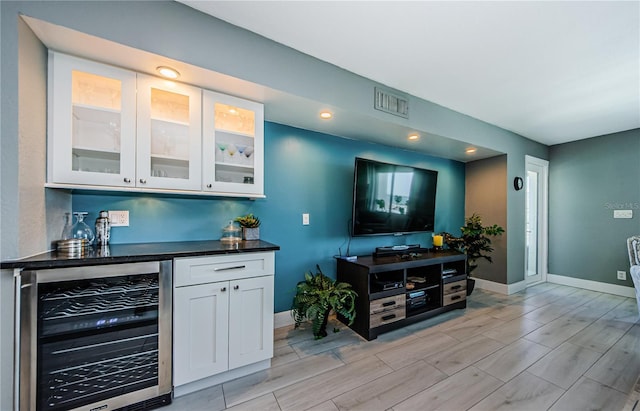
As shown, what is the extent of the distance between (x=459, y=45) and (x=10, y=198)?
287cm

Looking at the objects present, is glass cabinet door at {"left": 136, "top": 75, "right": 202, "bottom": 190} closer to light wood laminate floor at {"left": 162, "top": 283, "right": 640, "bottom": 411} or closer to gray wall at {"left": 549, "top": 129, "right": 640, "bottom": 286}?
light wood laminate floor at {"left": 162, "top": 283, "right": 640, "bottom": 411}

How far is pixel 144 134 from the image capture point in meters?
1.60

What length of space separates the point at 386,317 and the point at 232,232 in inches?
67.2

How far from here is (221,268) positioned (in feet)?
5.38

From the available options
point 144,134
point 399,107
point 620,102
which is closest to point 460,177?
point 620,102

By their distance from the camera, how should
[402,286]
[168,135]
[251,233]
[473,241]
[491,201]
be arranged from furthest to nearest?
[491,201], [473,241], [402,286], [251,233], [168,135]

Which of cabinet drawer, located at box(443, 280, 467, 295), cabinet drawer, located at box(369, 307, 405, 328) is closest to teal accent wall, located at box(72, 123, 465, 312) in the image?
cabinet drawer, located at box(369, 307, 405, 328)

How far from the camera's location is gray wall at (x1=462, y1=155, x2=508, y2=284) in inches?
144

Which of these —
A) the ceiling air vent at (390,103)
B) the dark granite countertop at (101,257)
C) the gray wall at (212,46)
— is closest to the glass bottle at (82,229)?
the dark granite countertop at (101,257)

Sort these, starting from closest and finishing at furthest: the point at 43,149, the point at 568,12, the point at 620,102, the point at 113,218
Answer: the point at 43,149 < the point at 568,12 < the point at 113,218 < the point at 620,102

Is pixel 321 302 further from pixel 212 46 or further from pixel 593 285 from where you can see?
pixel 593 285

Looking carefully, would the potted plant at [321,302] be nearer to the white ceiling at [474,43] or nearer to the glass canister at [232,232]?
the glass canister at [232,232]

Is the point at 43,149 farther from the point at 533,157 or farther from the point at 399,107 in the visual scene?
the point at 533,157

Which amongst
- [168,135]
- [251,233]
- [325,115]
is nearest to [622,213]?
[325,115]
